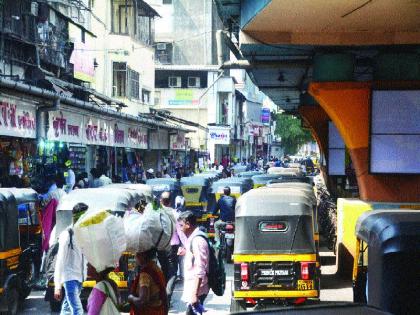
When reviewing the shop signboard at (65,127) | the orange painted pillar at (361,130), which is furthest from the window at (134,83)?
the orange painted pillar at (361,130)

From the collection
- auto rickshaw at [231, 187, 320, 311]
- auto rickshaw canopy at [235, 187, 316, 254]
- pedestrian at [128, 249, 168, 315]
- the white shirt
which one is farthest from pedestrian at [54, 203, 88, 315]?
auto rickshaw canopy at [235, 187, 316, 254]

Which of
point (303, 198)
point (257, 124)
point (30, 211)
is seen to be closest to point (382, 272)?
point (303, 198)

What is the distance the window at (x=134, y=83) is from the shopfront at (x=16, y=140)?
2000cm

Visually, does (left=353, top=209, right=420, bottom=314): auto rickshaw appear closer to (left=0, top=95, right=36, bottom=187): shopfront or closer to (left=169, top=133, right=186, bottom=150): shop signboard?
(left=0, top=95, right=36, bottom=187): shopfront

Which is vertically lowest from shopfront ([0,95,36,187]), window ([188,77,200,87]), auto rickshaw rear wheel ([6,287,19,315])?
auto rickshaw rear wheel ([6,287,19,315])

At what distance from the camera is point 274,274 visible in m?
11.5

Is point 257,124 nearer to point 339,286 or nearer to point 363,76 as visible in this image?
point 363,76

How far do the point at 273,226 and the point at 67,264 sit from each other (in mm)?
3800

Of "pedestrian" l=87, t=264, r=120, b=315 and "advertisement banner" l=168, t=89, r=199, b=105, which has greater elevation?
"advertisement banner" l=168, t=89, r=199, b=105

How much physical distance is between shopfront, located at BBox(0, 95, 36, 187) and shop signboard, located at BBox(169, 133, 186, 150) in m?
24.7

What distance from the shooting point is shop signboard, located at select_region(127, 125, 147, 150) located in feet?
111

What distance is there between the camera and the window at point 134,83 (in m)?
42.1

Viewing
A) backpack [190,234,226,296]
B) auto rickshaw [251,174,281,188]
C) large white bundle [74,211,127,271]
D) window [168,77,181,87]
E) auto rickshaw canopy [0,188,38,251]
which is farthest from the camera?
window [168,77,181,87]

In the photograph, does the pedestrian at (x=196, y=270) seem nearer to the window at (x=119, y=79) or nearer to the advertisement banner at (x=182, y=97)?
the window at (x=119, y=79)
